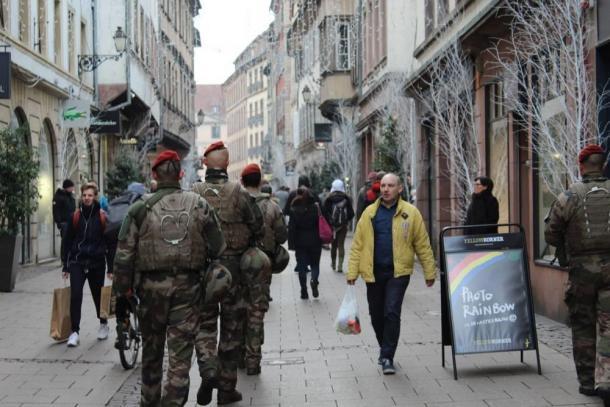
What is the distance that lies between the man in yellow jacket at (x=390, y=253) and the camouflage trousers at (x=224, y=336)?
1210mm

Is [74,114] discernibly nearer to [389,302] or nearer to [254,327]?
[254,327]

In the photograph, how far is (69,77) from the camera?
27.5m

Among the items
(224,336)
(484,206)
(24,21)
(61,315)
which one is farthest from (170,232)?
(24,21)

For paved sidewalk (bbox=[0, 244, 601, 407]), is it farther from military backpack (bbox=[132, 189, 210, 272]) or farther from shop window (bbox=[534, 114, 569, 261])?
military backpack (bbox=[132, 189, 210, 272])

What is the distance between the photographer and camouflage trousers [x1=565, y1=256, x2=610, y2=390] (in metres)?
7.38

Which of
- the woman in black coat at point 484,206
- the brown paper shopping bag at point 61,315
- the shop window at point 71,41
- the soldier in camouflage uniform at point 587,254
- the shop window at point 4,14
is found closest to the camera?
the soldier in camouflage uniform at point 587,254

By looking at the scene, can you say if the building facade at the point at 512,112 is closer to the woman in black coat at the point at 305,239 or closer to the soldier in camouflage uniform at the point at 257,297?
the woman in black coat at the point at 305,239

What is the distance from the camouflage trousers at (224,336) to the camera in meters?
7.42

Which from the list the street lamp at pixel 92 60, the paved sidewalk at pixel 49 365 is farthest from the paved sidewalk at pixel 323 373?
the street lamp at pixel 92 60

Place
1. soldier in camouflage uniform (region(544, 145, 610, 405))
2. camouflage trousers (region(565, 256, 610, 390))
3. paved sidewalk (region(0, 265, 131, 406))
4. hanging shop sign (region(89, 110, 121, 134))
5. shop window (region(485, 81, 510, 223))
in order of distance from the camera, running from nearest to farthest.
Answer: camouflage trousers (region(565, 256, 610, 390)) → soldier in camouflage uniform (region(544, 145, 610, 405)) → paved sidewalk (region(0, 265, 131, 406)) → shop window (region(485, 81, 510, 223)) → hanging shop sign (region(89, 110, 121, 134))

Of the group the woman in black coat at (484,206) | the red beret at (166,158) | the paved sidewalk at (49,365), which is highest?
the red beret at (166,158)

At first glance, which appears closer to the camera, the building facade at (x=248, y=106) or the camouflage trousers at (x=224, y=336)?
the camouflage trousers at (x=224, y=336)

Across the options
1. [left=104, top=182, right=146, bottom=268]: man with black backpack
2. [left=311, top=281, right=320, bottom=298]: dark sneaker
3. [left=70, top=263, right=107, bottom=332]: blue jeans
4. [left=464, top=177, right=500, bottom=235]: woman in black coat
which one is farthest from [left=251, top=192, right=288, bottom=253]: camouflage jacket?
[left=311, top=281, right=320, bottom=298]: dark sneaker

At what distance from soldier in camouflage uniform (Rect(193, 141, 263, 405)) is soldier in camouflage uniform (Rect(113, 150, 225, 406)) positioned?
0.98 metres
